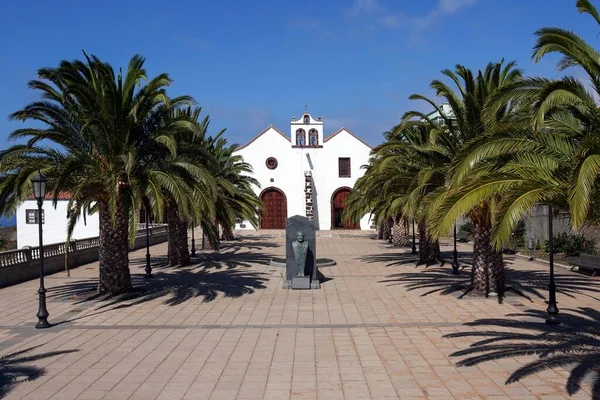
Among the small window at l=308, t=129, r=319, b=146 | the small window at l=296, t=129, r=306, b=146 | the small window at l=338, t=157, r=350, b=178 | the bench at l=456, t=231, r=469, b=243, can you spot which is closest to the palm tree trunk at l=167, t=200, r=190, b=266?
the bench at l=456, t=231, r=469, b=243

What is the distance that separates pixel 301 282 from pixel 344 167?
120 feet

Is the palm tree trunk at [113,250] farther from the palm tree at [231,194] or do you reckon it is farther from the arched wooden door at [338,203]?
the arched wooden door at [338,203]

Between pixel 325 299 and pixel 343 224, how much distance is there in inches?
1510

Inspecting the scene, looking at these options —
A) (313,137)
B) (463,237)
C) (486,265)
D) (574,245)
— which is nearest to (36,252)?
(486,265)

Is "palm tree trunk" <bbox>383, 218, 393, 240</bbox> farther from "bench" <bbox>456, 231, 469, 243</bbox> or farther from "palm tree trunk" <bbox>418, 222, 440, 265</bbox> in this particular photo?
"palm tree trunk" <bbox>418, 222, 440, 265</bbox>

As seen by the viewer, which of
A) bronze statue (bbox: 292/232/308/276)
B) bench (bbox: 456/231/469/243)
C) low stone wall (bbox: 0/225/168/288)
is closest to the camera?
bronze statue (bbox: 292/232/308/276)

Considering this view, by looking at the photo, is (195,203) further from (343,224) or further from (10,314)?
(343,224)

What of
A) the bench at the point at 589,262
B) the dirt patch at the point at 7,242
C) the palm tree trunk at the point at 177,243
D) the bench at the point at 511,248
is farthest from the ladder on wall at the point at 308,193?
the bench at the point at 589,262

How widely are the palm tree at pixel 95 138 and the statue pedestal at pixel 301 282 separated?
5391 millimetres

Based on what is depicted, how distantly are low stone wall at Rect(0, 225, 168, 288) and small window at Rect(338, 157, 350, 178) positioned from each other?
96.3 ft

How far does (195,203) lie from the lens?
1352 cm

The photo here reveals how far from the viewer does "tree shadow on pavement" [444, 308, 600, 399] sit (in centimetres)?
813

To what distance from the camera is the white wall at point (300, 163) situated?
52.5 metres

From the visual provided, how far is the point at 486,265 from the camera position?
49.0 feet
